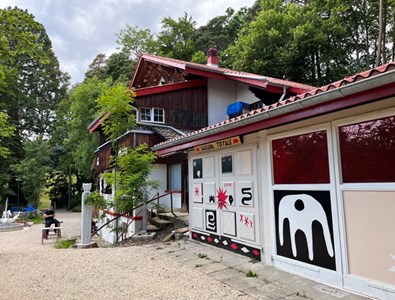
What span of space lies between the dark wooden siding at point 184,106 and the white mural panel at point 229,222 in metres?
6.33

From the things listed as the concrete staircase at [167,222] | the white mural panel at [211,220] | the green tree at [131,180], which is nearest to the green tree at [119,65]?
the green tree at [131,180]

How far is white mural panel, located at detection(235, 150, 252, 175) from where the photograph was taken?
A: 5.73 meters

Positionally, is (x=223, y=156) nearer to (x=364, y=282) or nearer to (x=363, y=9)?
(x=364, y=282)

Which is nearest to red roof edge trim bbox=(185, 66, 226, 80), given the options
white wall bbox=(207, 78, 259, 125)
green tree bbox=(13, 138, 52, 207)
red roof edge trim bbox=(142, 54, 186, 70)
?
red roof edge trim bbox=(142, 54, 186, 70)

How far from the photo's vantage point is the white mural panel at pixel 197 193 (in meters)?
7.26

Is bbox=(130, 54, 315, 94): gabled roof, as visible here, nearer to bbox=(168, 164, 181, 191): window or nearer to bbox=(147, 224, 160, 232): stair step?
bbox=(168, 164, 181, 191): window

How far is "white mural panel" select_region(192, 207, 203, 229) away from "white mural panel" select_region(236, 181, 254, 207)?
154 centimetres

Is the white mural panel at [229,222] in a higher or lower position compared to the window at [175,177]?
lower

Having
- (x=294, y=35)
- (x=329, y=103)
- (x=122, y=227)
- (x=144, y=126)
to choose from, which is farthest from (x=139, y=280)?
(x=294, y=35)

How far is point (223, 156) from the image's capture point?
6531mm

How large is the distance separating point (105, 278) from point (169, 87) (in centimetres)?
844

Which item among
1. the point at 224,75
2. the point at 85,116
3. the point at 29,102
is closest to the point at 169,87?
the point at 224,75

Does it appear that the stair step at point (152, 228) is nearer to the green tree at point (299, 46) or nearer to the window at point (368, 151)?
the window at point (368, 151)

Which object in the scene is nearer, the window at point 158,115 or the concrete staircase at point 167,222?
the concrete staircase at point 167,222
